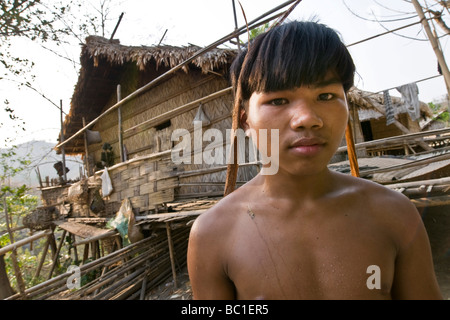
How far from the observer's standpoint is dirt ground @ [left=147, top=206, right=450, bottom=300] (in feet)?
13.6

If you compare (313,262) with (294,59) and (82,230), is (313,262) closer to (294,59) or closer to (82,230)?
(294,59)

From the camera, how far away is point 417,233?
0.86 m

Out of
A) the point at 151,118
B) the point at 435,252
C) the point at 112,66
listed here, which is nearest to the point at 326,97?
the point at 435,252

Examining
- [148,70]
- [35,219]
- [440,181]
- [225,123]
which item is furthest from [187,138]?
[35,219]

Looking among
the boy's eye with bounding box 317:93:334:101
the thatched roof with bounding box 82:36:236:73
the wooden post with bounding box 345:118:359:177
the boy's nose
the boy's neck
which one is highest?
the thatched roof with bounding box 82:36:236:73

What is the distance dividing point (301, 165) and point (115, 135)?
421 inches

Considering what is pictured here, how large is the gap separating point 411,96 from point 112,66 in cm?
1081

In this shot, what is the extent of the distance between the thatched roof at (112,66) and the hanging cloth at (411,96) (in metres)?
6.58

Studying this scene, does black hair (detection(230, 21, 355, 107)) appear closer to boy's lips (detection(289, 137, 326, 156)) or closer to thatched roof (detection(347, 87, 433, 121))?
boy's lips (detection(289, 137, 326, 156))

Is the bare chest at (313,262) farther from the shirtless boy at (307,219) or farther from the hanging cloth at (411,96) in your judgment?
the hanging cloth at (411,96)

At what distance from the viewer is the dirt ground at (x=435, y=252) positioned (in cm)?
416

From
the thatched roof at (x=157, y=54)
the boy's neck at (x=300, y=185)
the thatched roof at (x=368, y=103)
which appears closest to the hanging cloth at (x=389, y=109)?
the thatched roof at (x=368, y=103)

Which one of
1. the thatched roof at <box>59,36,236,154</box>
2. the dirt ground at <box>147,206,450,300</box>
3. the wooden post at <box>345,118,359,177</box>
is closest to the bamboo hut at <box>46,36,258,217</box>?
the thatched roof at <box>59,36,236,154</box>

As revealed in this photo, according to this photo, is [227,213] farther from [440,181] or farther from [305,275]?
[440,181]
